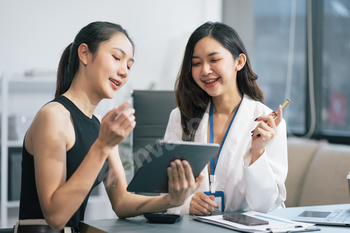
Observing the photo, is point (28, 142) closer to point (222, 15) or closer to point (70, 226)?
point (70, 226)

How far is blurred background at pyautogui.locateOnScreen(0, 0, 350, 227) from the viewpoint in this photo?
10.3 ft

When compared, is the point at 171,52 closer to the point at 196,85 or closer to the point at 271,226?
the point at 196,85

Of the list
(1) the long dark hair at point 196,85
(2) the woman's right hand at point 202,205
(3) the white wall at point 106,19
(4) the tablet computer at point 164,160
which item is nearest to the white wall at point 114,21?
(3) the white wall at point 106,19

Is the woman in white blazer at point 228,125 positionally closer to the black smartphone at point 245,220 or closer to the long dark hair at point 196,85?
the long dark hair at point 196,85

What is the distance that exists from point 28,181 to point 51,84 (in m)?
2.08

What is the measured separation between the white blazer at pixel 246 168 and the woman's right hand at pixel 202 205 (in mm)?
153

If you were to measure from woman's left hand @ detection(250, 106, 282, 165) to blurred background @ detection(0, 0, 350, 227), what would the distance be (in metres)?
1.84

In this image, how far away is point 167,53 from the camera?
13.0ft

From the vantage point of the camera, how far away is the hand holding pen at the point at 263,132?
1.52 meters

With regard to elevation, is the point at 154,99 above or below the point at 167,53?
below

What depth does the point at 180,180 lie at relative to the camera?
117 centimetres

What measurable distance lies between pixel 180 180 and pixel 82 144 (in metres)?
0.37

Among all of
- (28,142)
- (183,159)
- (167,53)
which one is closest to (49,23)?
(167,53)

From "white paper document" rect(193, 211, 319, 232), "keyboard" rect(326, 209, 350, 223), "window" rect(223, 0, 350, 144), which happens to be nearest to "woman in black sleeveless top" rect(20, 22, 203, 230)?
"white paper document" rect(193, 211, 319, 232)
